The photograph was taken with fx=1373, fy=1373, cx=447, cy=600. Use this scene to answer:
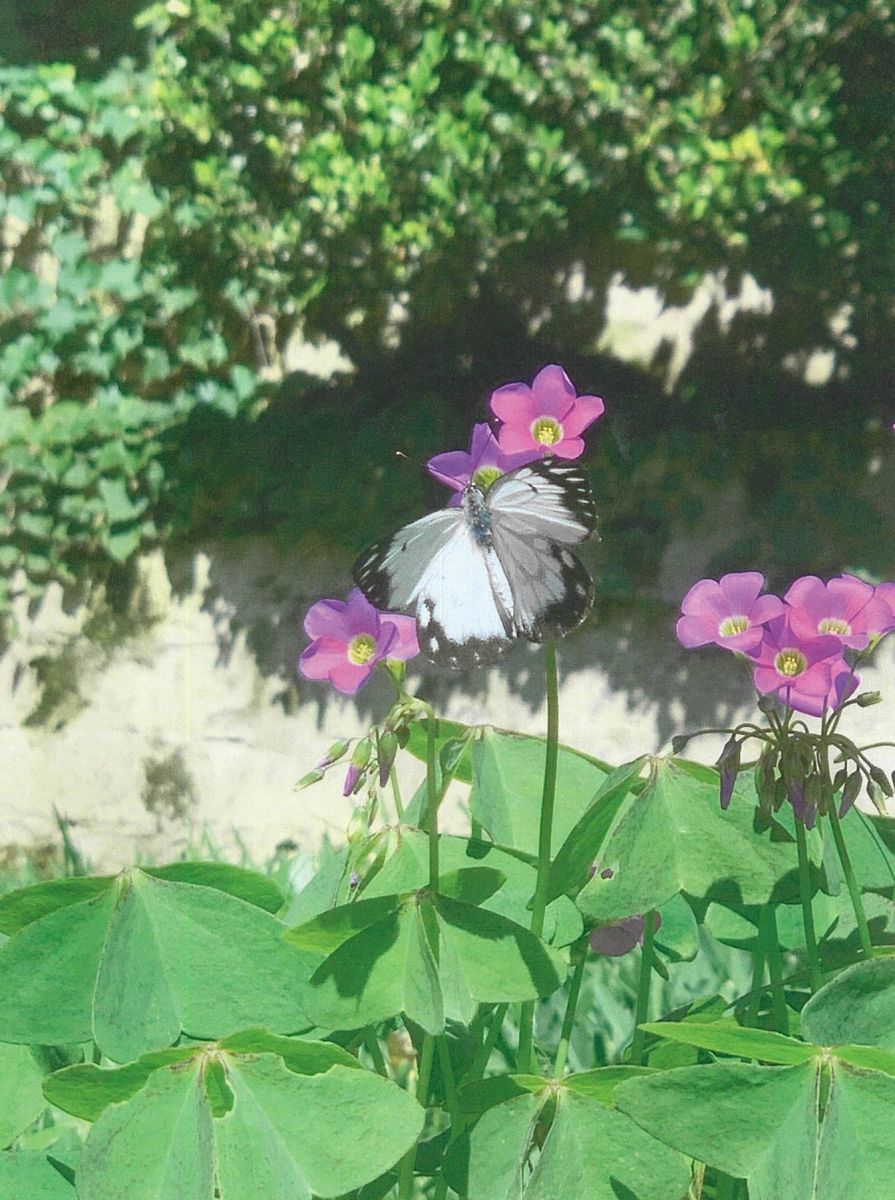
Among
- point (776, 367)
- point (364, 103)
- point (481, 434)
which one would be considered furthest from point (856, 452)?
point (481, 434)

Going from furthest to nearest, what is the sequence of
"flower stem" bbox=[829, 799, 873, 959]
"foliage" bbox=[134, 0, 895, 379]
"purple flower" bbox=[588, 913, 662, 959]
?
"foliage" bbox=[134, 0, 895, 379]
"purple flower" bbox=[588, 913, 662, 959]
"flower stem" bbox=[829, 799, 873, 959]

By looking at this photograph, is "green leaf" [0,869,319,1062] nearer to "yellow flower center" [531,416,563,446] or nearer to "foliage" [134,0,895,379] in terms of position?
"yellow flower center" [531,416,563,446]

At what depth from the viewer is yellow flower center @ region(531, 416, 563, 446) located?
37.8 inches

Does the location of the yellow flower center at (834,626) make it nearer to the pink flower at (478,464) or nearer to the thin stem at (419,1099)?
the pink flower at (478,464)

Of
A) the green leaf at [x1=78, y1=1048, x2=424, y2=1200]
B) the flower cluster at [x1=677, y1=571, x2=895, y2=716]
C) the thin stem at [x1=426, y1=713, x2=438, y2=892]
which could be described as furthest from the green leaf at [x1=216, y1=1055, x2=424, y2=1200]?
the flower cluster at [x1=677, y1=571, x2=895, y2=716]

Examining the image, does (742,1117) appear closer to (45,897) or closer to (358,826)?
(358,826)

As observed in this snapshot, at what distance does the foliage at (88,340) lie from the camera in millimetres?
3500

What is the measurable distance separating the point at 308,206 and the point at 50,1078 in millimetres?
2712

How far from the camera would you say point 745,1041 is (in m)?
0.79

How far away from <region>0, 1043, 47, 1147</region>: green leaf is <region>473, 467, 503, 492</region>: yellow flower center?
1.76 ft

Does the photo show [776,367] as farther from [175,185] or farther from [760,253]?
[175,185]

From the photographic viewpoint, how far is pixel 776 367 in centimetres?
349

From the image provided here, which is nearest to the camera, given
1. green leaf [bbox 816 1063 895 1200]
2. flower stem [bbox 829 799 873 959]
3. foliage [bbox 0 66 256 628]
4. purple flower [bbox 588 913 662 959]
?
green leaf [bbox 816 1063 895 1200]

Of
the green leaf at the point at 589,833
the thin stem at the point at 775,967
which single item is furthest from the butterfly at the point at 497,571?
the thin stem at the point at 775,967
